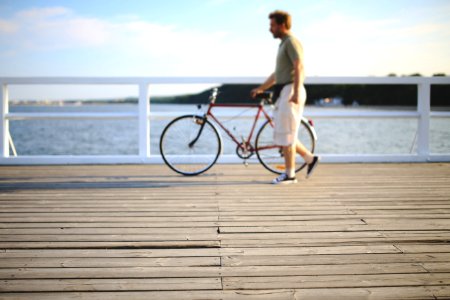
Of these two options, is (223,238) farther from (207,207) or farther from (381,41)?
(381,41)

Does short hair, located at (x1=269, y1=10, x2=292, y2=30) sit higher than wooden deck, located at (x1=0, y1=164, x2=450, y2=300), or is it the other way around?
short hair, located at (x1=269, y1=10, x2=292, y2=30)

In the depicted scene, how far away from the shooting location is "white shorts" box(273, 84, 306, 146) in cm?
431

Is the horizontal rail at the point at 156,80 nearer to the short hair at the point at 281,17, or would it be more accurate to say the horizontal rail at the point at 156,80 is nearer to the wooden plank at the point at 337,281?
the short hair at the point at 281,17

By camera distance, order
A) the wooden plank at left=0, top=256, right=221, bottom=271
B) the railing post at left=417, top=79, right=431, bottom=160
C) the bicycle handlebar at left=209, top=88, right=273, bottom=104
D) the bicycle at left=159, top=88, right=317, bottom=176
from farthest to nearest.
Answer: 1. the railing post at left=417, top=79, right=431, bottom=160
2. the bicycle at left=159, top=88, right=317, bottom=176
3. the bicycle handlebar at left=209, top=88, right=273, bottom=104
4. the wooden plank at left=0, top=256, right=221, bottom=271

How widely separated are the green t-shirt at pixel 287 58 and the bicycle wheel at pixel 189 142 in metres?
0.95

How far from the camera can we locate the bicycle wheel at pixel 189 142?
4.83m

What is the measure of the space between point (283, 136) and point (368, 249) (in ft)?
7.11

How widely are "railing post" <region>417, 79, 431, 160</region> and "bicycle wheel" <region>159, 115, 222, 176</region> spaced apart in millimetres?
2988

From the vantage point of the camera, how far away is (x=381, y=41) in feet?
148

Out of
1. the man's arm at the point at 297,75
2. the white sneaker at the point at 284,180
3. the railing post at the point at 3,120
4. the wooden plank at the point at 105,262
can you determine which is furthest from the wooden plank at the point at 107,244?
the railing post at the point at 3,120

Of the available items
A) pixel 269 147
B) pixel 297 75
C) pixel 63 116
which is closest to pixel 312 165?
pixel 269 147

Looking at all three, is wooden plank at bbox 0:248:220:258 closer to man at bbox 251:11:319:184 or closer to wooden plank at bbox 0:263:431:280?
wooden plank at bbox 0:263:431:280

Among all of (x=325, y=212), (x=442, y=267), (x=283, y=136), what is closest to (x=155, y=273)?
(x=442, y=267)

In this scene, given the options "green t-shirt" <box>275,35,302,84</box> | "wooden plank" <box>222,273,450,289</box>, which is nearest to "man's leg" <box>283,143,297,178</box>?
"green t-shirt" <box>275,35,302,84</box>
